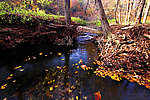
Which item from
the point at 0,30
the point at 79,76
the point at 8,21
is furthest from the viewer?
the point at 8,21

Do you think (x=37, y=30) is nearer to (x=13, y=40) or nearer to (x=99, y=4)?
(x=13, y=40)

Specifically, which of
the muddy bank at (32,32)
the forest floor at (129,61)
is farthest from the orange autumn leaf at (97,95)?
the muddy bank at (32,32)

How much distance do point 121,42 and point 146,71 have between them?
159cm

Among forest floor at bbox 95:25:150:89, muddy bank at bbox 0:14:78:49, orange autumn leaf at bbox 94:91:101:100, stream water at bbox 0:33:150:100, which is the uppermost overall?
muddy bank at bbox 0:14:78:49

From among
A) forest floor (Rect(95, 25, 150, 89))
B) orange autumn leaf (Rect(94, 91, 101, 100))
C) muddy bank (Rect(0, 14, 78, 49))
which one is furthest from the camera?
muddy bank (Rect(0, 14, 78, 49))

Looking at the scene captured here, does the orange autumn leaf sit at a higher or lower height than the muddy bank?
lower

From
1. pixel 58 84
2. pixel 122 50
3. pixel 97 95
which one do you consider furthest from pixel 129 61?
pixel 58 84

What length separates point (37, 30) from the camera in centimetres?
664

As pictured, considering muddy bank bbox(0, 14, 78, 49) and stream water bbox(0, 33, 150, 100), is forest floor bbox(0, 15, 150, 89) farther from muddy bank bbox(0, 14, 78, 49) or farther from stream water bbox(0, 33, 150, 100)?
stream water bbox(0, 33, 150, 100)

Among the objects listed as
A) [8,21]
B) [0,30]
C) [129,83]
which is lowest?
[129,83]

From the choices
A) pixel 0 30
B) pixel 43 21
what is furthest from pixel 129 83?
pixel 0 30

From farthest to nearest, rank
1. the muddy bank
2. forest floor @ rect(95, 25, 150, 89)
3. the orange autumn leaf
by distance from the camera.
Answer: the muddy bank → forest floor @ rect(95, 25, 150, 89) → the orange autumn leaf

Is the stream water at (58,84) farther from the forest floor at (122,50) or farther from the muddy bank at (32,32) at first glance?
the muddy bank at (32,32)

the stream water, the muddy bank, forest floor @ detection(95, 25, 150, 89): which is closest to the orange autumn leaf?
the stream water
